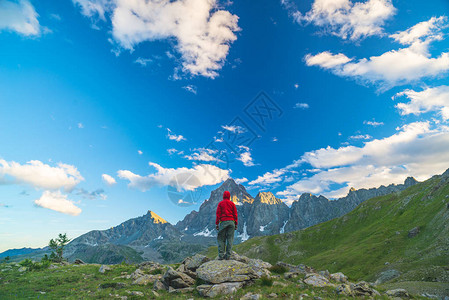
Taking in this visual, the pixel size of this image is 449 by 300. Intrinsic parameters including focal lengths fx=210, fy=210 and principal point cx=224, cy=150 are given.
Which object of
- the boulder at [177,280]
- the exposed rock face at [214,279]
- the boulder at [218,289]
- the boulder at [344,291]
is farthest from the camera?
the boulder at [177,280]

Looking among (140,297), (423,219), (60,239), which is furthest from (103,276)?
(423,219)

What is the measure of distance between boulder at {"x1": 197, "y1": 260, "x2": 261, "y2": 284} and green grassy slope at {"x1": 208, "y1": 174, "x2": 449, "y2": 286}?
36472mm

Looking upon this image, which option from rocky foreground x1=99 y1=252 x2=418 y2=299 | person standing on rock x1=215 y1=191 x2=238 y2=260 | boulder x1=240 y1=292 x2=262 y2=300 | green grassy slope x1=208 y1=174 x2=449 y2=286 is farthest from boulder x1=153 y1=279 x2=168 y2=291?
green grassy slope x1=208 y1=174 x2=449 y2=286

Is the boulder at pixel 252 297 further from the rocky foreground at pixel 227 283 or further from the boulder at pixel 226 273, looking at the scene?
the boulder at pixel 226 273

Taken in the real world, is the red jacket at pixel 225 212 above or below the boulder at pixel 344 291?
above

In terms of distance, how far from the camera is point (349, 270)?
8750cm

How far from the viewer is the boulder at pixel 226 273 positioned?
1590cm

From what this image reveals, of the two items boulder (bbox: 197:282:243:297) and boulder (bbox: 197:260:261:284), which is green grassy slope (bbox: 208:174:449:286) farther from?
boulder (bbox: 197:282:243:297)

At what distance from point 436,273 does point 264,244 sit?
171724 mm

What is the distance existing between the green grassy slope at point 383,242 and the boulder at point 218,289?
38.3 metres

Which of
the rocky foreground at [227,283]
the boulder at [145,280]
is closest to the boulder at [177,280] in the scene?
the rocky foreground at [227,283]

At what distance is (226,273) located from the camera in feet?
53.7

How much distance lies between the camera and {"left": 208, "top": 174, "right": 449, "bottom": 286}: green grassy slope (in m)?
56.6

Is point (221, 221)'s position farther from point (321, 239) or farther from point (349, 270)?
point (321, 239)
